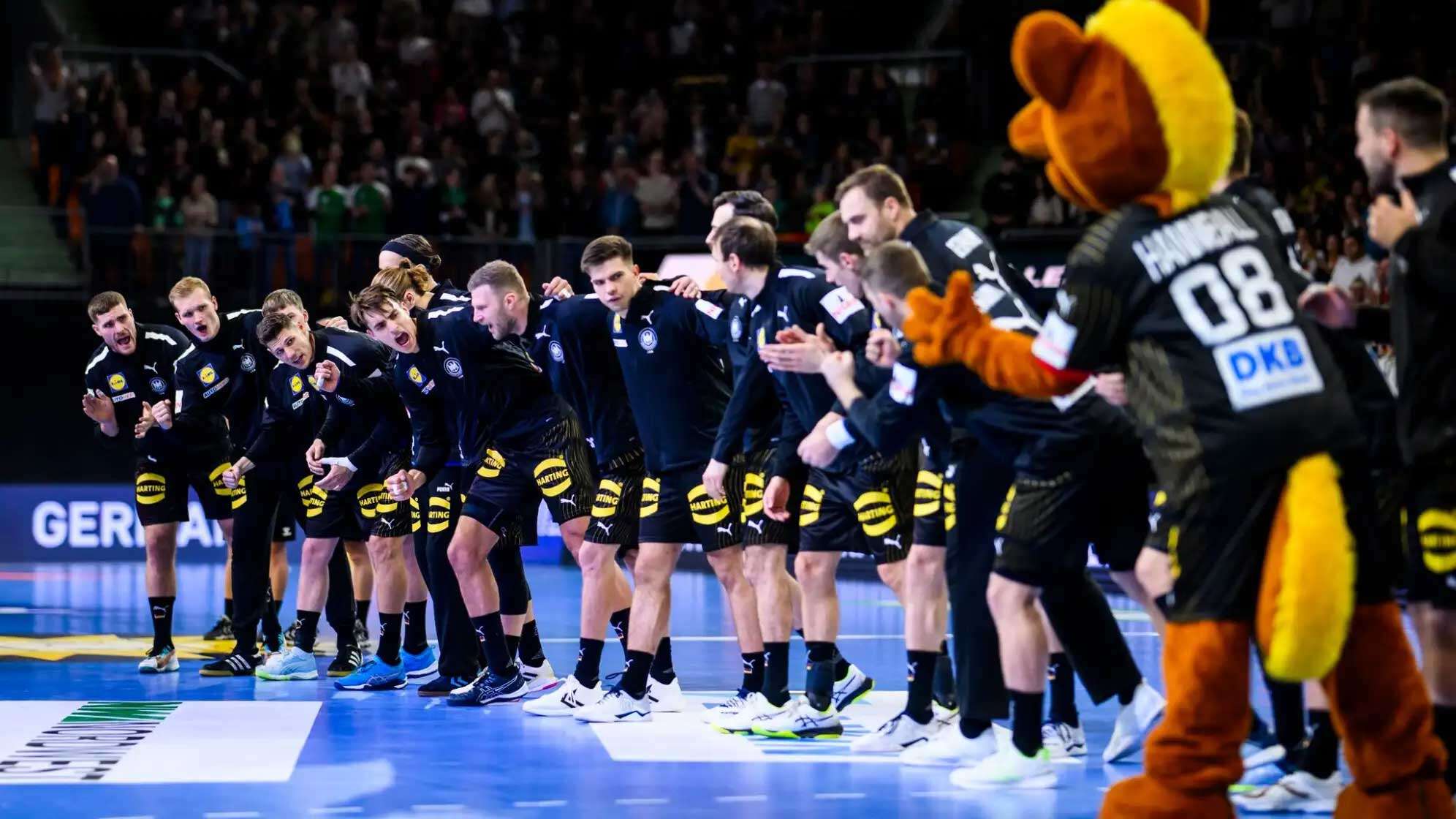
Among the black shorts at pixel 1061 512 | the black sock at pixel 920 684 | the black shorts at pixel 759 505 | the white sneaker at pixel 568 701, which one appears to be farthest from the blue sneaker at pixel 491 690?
the black shorts at pixel 1061 512

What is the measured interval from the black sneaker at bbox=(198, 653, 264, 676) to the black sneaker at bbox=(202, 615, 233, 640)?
1.27 metres

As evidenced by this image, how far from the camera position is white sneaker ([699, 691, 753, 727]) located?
7449mm

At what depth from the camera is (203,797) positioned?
18.9ft

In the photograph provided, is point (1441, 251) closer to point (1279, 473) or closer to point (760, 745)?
point (1279, 473)

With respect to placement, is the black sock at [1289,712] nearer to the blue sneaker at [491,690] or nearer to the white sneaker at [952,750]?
the white sneaker at [952,750]

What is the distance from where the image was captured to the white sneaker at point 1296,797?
5.71 m

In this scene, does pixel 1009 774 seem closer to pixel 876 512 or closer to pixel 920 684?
pixel 920 684

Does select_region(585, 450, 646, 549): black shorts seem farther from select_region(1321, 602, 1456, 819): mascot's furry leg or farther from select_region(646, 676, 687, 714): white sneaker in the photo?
select_region(1321, 602, 1456, 819): mascot's furry leg

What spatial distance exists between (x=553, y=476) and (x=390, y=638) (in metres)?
1.41

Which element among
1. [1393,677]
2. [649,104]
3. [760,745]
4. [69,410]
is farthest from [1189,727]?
[649,104]

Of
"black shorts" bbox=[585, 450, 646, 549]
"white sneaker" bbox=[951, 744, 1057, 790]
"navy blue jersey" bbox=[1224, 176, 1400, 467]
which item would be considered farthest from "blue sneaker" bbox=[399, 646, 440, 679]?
"navy blue jersey" bbox=[1224, 176, 1400, 467]

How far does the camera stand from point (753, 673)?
25.6 ft

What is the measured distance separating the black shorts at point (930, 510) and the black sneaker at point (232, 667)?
167 inches

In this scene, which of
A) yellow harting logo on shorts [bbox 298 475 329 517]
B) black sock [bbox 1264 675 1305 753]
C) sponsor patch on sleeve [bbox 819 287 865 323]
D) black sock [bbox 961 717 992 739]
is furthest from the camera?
yellow harting logo on shorts [bbox 298 475 329 517]
